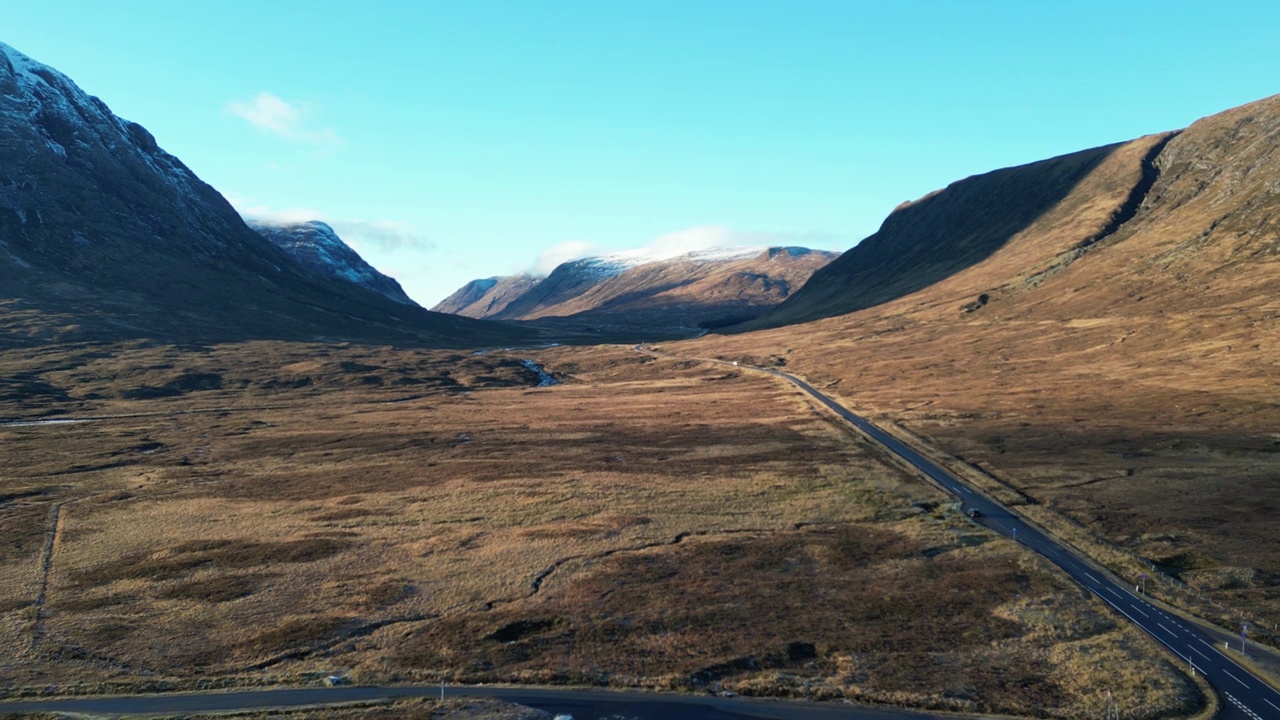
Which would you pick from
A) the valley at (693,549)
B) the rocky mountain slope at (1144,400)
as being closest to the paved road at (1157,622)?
the valley at (693,549)

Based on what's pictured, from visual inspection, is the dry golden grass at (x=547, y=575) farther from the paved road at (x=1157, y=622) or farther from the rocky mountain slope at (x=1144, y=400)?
the rocky mountain slope at (x=1144, y=400)

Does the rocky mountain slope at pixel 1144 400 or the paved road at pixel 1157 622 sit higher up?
the rocky mountain slope at pixel 1144 400

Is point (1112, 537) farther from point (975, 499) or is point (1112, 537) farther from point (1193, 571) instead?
point (975, 499)

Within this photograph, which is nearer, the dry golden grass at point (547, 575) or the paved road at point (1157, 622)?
the paved road at point (1157, 622)

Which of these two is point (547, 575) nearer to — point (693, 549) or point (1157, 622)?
point (693, 549)

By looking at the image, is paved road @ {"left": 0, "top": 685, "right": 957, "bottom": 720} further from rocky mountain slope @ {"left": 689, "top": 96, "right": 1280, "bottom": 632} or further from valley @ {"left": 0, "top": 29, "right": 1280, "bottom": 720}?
rocky mountain slope @ {"left": 689, "top": 96, "right": 1280, "bottom": 632}

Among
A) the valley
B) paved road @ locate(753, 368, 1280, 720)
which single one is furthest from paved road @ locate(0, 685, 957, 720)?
paved road @ locate(753, 368, 1280, 720)

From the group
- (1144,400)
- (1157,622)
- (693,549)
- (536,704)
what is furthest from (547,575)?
(1144,400)
